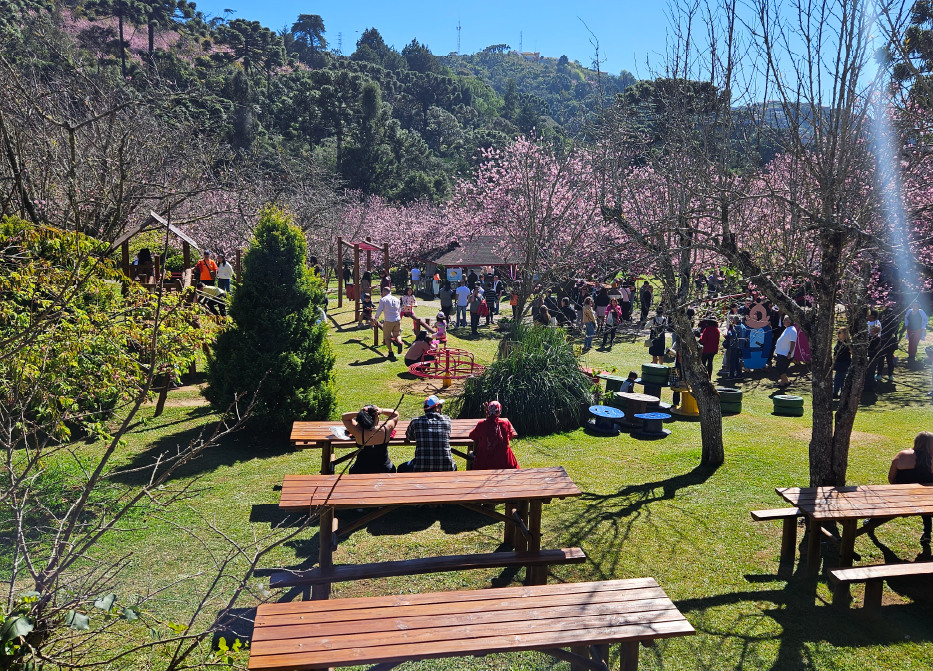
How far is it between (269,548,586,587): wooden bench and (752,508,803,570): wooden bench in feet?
5.75

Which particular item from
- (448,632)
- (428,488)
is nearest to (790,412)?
(428,488)

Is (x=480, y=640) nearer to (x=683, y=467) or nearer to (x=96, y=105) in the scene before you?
(x=683, y=467)

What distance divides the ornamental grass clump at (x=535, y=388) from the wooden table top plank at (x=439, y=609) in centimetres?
626

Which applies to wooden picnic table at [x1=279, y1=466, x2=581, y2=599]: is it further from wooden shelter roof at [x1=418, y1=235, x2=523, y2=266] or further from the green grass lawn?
wooden shelter roof at [x1=418, y1=235, x2=523, y2=266]

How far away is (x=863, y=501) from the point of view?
222 inches

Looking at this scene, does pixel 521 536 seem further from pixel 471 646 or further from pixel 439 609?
pixel 471 646

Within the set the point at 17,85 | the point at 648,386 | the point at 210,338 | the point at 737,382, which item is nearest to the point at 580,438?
the point at 648,386

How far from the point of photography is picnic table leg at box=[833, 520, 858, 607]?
5.33m

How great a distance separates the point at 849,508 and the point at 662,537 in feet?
5.61

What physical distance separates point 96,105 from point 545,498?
51.5 ft

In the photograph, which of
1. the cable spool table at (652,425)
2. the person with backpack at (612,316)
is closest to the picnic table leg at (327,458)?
the cable spool table at (652,425)

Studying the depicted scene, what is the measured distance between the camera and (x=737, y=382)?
15219 mm

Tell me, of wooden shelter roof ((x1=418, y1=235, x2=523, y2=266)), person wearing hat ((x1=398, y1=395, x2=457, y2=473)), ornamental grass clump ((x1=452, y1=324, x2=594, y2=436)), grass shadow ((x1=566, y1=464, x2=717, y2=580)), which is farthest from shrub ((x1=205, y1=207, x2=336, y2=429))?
wooden shelter roof ((x1=418, y1=235, x2=523, y2=266))

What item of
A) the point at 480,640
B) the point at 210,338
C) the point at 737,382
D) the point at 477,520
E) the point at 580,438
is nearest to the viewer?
the point at 480,640
